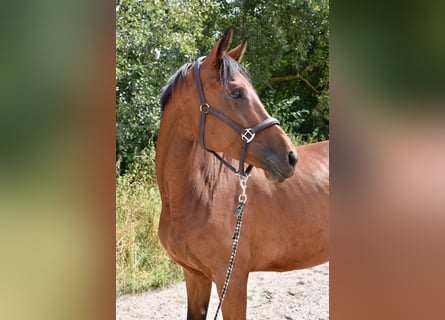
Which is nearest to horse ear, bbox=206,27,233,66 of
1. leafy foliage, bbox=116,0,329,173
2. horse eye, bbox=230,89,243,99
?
horse eye, bbox=230,89,243,99

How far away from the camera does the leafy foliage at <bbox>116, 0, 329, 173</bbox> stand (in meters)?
5.23

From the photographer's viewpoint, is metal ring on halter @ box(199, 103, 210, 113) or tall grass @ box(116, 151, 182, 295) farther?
tall grass @ box(116, 151, 182, 295)

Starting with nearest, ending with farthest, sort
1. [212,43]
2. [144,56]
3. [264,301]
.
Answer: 1. [264,301]
2. [144,56]
3. [212,43]

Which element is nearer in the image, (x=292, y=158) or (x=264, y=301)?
(x=292, y=158)

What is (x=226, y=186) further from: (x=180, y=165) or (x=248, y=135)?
(x=248, y=135)

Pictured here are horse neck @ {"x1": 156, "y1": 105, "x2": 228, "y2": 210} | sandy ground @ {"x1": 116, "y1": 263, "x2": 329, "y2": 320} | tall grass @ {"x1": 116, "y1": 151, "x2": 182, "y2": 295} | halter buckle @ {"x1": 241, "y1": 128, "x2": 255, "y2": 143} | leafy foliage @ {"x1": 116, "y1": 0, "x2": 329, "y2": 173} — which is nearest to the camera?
halter buckle @ {"x1": 241, "y1": 128, "x2": 255, "y2": 143}

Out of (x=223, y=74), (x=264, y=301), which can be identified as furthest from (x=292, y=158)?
(x=264, y=301)

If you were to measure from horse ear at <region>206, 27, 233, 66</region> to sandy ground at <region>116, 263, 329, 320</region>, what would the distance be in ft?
7.04

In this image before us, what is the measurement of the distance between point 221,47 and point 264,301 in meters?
2.49

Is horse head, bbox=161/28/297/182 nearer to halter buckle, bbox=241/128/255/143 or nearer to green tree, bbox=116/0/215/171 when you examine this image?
halter buckle, bbox=241/128/255/143

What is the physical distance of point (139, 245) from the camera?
4.28 metres

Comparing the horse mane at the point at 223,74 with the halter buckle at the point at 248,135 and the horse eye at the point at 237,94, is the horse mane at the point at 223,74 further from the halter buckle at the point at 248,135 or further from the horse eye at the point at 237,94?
the halter buckle at the point at 248,135

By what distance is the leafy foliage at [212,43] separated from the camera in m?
5.23

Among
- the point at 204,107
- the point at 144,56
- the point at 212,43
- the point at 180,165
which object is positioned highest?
the point at 212,43
